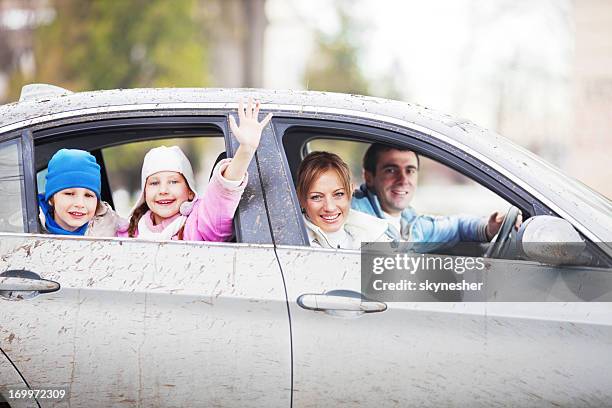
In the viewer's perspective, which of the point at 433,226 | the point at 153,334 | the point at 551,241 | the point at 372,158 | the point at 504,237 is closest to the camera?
the point at 551,241

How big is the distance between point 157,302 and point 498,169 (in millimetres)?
1260

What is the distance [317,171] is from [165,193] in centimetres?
63

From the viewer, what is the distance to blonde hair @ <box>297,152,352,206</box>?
3439 millimetres

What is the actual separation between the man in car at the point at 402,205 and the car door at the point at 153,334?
1307 mm

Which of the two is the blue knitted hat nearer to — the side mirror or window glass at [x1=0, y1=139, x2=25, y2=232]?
window glass at [x1=0, y1=139, x2=25, y2=232]

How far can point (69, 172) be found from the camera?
10.8 ft

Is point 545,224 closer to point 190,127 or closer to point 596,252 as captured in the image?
point 596,252

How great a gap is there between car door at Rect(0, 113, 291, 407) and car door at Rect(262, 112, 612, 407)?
0.40 feet

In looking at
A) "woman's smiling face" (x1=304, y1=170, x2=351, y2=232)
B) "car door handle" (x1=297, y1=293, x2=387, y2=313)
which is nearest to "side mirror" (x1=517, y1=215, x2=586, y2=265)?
"car door handle" (x1=297, y1=293, x2=387, y2=313)

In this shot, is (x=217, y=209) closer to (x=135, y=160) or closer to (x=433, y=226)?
(x=433, y=226)

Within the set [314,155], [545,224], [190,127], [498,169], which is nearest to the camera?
[545,224]

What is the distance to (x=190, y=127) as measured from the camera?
3.19m

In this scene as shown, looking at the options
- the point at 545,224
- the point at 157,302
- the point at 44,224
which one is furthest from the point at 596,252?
the point at 44,224

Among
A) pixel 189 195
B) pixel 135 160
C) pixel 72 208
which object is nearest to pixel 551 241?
pixel 189 195
